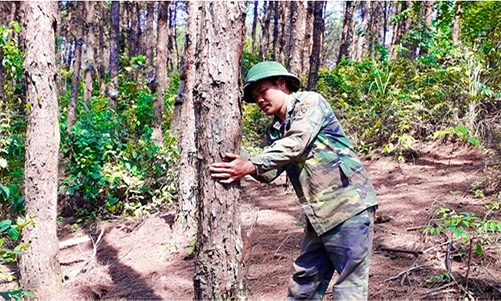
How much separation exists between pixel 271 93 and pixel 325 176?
597 mm

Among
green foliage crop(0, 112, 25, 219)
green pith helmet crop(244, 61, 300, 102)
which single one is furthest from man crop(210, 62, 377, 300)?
green foliage crop(0, 112, 25, 219)

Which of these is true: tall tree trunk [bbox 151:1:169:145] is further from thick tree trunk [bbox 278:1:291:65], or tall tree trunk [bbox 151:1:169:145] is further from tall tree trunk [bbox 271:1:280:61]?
tall tree trunk [bbox 271:1:280:61]

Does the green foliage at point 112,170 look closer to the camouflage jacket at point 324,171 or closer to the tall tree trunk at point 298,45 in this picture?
the tall tree trunk at point 298,45

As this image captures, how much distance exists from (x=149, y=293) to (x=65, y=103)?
12771mm

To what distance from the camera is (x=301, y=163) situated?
105 inches

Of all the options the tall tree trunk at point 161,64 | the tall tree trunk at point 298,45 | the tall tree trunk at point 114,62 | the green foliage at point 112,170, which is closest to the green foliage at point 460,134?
the tall tree trunk at point 298,45

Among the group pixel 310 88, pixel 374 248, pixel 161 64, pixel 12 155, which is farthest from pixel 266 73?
pixel 161 64

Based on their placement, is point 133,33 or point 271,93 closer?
point 271,93

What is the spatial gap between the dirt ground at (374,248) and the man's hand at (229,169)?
0.54 metres

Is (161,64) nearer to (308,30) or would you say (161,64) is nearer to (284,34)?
(308,30)

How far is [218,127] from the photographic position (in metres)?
2.67

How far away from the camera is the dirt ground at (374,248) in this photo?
3660mm

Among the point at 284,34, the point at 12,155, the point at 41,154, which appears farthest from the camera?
the point at 284,34

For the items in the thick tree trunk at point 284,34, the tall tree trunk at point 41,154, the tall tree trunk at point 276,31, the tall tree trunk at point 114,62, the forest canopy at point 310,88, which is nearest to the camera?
the tall tree trunk at point 41,154
